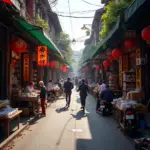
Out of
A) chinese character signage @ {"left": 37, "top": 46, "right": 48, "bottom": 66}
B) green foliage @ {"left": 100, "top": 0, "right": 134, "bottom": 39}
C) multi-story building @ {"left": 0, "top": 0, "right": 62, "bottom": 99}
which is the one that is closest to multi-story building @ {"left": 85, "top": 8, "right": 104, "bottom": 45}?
multi-story building @ {"left": 0, "top": 0, "right": 62, "bottom": 99}

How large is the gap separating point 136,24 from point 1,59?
240 inches

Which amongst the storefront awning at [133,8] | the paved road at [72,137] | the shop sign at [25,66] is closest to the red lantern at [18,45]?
the paved road at [72,137]

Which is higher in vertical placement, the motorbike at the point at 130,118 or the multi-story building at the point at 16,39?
the multi-story building at the point at 16,39

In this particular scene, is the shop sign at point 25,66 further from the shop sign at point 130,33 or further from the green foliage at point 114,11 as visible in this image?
the shop sign at point 130,33

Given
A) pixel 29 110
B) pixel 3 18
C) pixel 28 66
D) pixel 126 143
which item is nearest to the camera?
pixel 126 143

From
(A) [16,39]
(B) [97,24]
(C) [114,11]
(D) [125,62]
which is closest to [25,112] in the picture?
(A) [16,39]

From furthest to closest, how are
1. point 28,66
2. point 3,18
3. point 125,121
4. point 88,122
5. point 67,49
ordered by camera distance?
point 67,49, point 28,66, point 88,122, point 3,18, point 125,121

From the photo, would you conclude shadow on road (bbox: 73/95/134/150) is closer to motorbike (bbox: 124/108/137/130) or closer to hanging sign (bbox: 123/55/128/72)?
motorbike (bbox: 124/108/137/130)

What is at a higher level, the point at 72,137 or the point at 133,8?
the point at 133,8

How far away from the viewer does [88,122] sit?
10430 mm

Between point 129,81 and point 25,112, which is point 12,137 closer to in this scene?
point 25,112

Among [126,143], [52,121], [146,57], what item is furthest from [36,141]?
[146,57]

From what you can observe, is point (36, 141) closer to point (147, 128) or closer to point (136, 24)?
point (147, 128)

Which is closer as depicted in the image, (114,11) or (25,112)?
(25,112)
